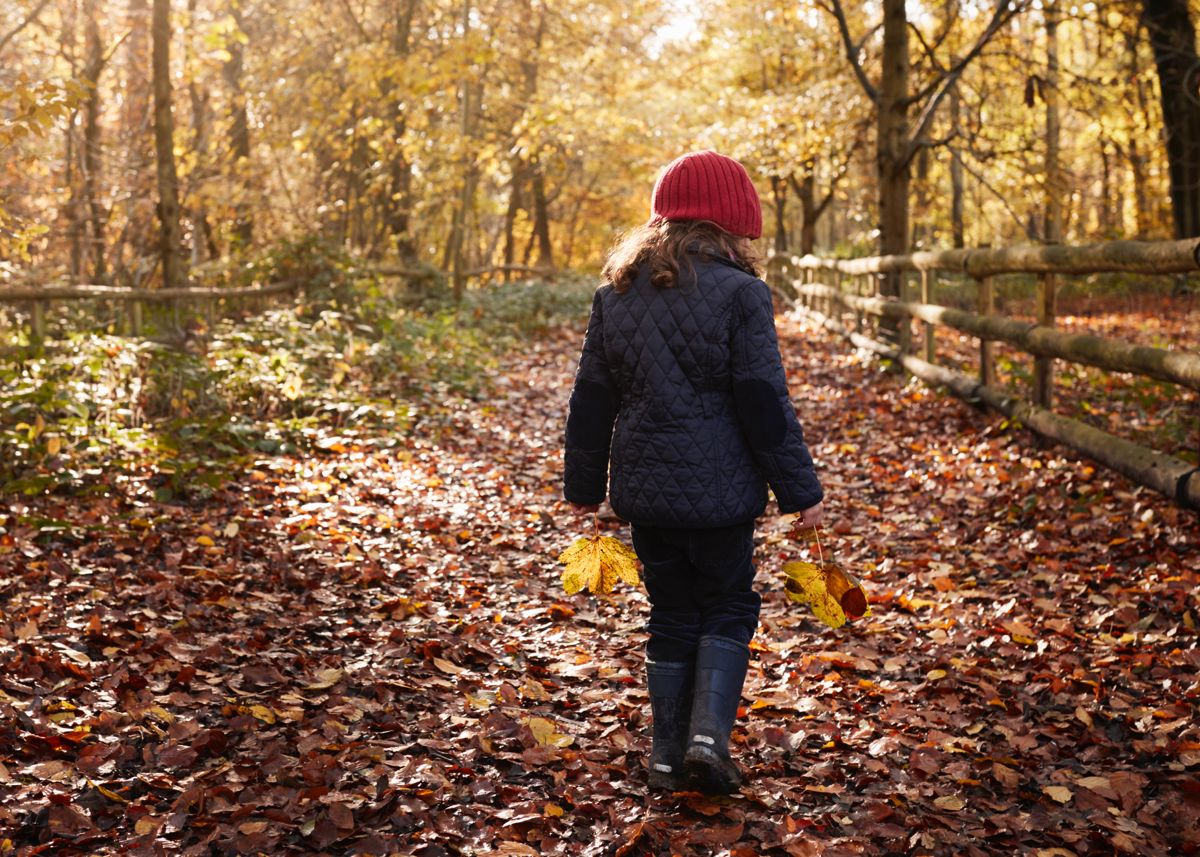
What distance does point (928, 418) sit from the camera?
889 centimetres

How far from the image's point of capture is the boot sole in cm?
322

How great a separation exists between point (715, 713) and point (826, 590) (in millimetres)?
533

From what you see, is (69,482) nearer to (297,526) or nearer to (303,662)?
(297,526)

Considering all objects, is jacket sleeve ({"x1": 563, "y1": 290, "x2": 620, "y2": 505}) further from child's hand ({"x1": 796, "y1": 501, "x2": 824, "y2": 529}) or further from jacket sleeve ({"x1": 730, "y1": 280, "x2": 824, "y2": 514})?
child's hand ({"x1": 796, "y1": 501, "x2": 824, "y2": 529})

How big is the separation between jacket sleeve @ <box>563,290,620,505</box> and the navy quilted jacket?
8 cm

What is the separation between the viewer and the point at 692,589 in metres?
3.50

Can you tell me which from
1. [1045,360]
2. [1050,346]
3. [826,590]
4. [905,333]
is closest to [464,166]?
[905,333]

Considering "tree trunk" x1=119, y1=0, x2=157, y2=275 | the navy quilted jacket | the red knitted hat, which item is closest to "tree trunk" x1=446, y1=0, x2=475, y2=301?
"tree trunk" x1=119, y1=0, x2=157, y2=275

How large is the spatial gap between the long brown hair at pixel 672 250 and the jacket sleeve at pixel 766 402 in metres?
0.17

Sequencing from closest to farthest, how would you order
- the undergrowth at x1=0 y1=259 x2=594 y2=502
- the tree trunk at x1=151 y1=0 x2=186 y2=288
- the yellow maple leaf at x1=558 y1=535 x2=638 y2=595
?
the yellow maple leaf at x1=558 y1=535 x2=638 y2=595
the undergrowth at x1=0 y1=259 x2=594 y2=502
the tree trunk at x1=151 y1=0 x2=186 y2=288

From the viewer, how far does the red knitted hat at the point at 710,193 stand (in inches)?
129

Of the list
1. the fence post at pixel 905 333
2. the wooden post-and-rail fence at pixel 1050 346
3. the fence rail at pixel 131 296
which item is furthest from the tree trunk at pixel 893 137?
the fence rail at pixel 131 296

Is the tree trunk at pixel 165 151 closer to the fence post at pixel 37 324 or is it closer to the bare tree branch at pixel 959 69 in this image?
the fence post at pixel 37 324

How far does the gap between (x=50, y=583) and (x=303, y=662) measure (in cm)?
144
